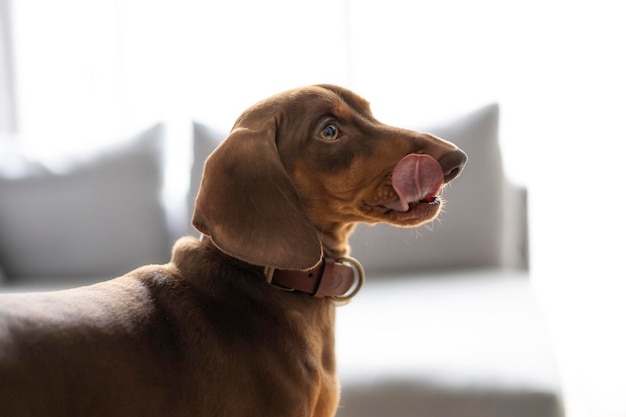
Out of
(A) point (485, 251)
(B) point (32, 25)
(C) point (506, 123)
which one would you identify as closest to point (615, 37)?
(C) point (506, 123)

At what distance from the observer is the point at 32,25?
371 centimetres

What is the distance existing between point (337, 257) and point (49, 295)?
1.69ft

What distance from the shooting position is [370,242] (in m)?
2.49

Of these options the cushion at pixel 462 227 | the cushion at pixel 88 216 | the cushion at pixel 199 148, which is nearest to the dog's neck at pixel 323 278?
the cushion at pixel 462 227

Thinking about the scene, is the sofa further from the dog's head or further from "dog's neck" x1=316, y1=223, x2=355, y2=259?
the dog's head

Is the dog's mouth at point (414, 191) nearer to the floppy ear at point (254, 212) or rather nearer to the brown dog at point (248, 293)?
the brown dog at point (248, 293)

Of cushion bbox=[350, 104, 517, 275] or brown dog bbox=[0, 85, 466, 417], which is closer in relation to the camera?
brown dog bbox=[0, 85, 466, 417]

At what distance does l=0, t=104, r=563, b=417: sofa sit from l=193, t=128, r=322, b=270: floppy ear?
703 millimetres

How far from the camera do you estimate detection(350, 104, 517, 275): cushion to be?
2.49 m

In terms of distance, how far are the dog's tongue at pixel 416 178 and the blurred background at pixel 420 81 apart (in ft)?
4.49

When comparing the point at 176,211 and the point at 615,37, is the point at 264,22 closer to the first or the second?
the point at 176,211

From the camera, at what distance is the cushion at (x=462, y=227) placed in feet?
8.16

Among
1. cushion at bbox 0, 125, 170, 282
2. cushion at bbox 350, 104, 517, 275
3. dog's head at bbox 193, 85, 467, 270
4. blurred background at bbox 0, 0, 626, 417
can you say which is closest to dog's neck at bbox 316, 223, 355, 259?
dog's head at bbox 193, 85, 467, 270

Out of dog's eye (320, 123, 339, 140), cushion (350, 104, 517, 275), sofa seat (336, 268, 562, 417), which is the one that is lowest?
sofa seat (336, 268, 562, 417)
